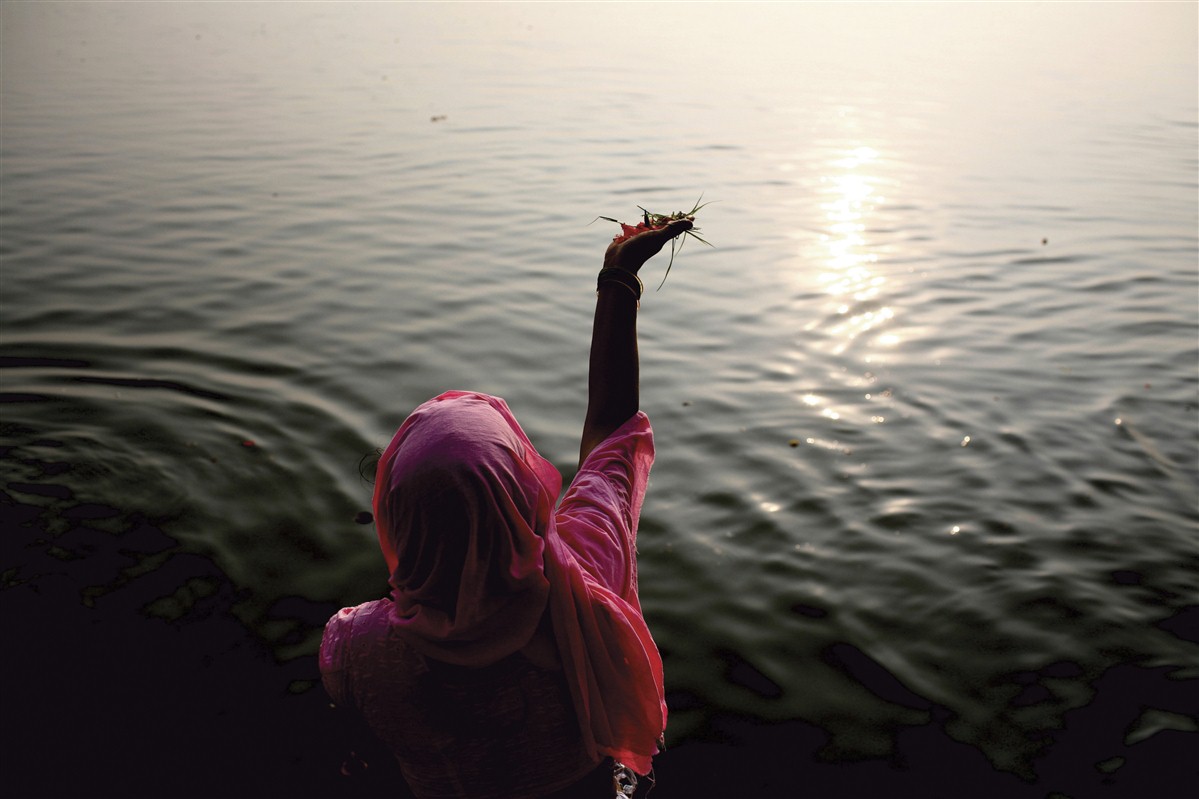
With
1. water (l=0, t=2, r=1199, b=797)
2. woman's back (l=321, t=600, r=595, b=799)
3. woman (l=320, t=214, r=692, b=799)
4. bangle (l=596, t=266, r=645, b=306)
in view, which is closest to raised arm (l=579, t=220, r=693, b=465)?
bangle (l=596, t=266, r=645, b=306)

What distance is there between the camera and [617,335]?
223 cm

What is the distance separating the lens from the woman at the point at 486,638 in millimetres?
1684

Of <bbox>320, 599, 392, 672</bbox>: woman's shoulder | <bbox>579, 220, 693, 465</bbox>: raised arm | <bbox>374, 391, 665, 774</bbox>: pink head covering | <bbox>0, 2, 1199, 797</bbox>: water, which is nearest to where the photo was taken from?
<bbox>374, 391, 665, 774</bbox>: pink head covering

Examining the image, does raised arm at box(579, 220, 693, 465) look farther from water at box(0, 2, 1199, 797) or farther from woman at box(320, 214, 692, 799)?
water at box(0, 2, 1199, 797)

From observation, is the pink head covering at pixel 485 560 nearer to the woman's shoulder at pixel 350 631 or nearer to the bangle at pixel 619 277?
the woman's shoulder at pixel 350 631

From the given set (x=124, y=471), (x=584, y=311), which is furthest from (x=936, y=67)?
(x=124, y=471)

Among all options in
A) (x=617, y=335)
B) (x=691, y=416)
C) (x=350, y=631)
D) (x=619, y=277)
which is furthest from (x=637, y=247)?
(x=691, y=416)

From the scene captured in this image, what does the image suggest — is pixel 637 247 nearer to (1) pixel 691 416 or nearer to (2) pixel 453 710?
(2) pixel 453 710

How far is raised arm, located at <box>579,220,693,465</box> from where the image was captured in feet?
7.31

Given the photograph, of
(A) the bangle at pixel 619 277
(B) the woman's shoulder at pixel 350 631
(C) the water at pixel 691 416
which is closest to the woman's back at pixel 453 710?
(B) the woman's shoulder at pixel 350 631

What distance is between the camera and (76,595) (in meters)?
3.62

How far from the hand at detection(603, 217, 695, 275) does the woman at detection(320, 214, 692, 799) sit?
1.74 feet

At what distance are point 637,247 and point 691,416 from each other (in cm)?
324

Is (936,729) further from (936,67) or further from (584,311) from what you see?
(936,67)
